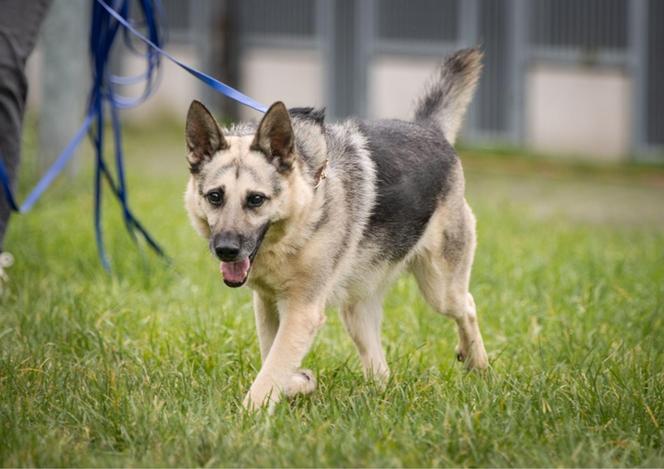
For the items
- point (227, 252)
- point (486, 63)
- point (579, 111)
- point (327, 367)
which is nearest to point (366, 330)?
point (327, 367)

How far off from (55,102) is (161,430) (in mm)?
5969

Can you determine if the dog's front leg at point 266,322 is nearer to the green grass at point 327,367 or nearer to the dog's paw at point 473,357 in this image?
the green grass at point 327,367

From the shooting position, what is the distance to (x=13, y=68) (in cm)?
476

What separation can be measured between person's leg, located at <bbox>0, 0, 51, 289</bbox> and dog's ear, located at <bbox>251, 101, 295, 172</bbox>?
146 cm

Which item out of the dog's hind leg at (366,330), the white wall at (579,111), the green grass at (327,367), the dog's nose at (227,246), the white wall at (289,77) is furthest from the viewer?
the white wall at (289,77)

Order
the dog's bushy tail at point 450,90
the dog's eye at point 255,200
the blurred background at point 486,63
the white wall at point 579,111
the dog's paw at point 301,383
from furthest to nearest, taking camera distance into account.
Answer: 1. the white wall at point 579,111
2. the blurred background at point 486,63
3. the dog's bushy tail at point 450,90
4. the dog's paw at point 301,383
5. the dog's eye at point 255,200

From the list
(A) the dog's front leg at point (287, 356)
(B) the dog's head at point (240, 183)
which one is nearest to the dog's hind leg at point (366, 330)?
(A) the dog's front leg at point (287, 356)

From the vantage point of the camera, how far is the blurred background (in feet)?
43.3

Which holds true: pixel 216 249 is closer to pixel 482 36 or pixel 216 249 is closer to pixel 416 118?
pixel 416 118

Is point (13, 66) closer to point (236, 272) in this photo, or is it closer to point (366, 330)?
point (236, 272)

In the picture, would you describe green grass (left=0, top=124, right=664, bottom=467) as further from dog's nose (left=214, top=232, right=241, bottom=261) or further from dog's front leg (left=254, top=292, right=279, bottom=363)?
dog's nose (left=214, top=232, right=241, bottom=261)

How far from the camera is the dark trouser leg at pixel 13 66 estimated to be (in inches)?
186

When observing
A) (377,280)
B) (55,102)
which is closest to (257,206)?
(377,280)

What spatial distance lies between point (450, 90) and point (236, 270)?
1.70 meters
